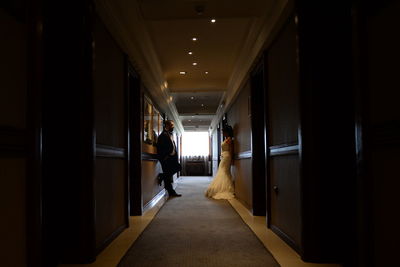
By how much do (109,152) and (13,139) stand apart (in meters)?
1.98

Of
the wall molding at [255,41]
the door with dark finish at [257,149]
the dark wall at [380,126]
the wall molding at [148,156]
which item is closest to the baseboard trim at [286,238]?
the door with dark finish at [257,149]

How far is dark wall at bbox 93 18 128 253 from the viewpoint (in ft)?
11.2

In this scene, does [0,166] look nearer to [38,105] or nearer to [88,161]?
[38,105]

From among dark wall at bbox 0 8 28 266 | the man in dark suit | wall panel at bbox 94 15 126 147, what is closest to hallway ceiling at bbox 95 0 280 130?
wall panel at bbox 94 15 126 147

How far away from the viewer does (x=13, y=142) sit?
1.83 meters

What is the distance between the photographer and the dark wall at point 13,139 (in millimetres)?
1768

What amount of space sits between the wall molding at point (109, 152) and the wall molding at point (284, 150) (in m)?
1.76

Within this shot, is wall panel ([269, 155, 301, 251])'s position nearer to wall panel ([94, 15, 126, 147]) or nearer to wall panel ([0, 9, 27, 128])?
wall panel ([94, 15, 126, 147])

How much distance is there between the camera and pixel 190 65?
24.5 feet

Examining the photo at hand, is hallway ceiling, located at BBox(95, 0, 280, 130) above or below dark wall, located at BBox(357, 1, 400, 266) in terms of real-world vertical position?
above

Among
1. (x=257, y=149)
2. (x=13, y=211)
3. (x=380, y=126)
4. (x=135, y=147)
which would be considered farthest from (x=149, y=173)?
(x=380, y=126)

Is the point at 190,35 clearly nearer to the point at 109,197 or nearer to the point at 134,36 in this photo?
the point at 134,36

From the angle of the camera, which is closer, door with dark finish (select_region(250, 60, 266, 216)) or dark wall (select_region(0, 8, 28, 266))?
dark wall (select_region(0, 8, 28, 266))

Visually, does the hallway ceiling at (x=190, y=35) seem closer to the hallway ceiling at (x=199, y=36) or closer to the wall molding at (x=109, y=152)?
the hallway ceiling at (x=199, y=36)
